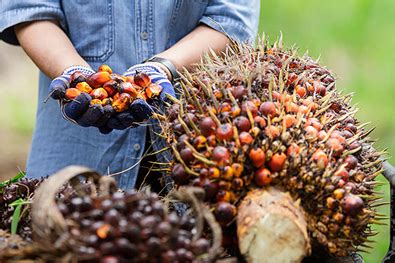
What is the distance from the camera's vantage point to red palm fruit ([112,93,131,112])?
5.49ft

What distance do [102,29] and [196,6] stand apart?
34 centimetres

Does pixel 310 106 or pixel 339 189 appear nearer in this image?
pixel 339 189

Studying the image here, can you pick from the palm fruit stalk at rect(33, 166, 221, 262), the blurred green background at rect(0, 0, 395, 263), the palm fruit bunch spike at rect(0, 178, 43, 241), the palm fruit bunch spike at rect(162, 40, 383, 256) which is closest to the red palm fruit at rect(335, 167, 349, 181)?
the palm fruit bunch spike at rect(162, 40, 383, 256)

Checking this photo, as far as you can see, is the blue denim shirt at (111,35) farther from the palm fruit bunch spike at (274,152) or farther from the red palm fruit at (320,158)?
the red palm fruit at (320,158)

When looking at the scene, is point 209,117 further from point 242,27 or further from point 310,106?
point 242,27

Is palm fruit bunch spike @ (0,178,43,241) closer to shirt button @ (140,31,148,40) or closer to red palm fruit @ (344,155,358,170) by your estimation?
red palm fruit @ (344,155,358,170)

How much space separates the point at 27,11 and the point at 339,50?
3.64m

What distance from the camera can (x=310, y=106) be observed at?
4.77ft

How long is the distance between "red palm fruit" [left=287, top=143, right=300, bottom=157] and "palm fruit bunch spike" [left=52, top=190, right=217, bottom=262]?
0.31m

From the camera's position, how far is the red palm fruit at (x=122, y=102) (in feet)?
5.49

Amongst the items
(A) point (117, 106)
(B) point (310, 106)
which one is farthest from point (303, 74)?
(A) point (117, 106)

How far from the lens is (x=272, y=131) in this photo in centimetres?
132

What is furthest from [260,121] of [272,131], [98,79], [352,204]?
[98,79]

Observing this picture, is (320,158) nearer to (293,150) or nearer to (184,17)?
(293,150)
